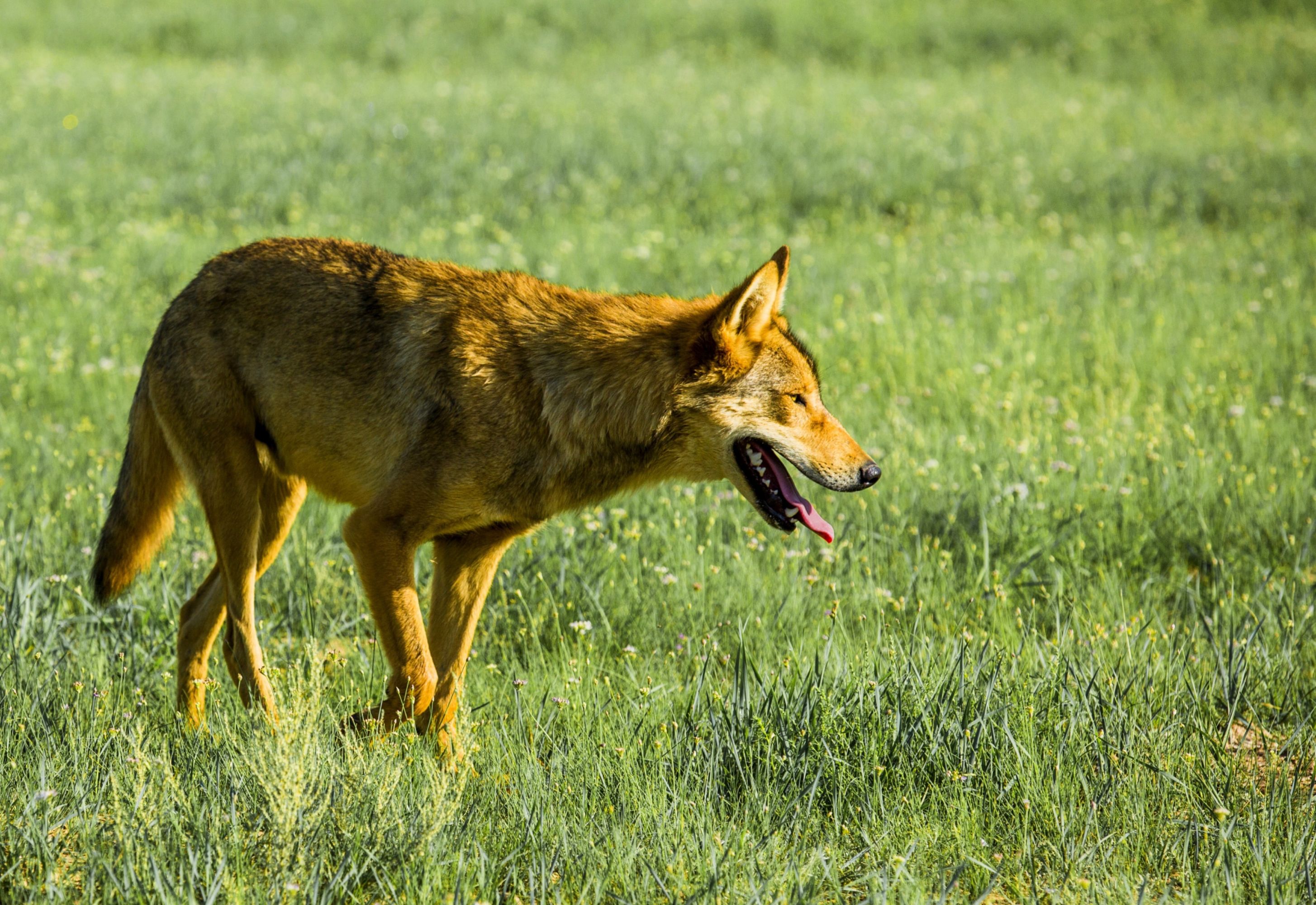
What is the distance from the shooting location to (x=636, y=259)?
9.23 meters

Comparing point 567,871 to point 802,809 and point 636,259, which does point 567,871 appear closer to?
point 802,809

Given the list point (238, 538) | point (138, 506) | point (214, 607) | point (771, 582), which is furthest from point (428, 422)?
point (771, 582)

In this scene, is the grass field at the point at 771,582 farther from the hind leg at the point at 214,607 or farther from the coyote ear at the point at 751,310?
the coyote ear at the point at 751,310

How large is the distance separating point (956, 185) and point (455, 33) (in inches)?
455

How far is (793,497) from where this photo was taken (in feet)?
12.6

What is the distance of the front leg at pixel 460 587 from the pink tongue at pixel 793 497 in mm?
843

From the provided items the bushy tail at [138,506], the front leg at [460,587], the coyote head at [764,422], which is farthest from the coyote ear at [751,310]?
the bushy tail at [138,506]

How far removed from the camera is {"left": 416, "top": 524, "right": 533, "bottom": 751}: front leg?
400 centimetres

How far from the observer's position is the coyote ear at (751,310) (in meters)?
3.68

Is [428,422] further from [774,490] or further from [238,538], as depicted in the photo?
[774,490]

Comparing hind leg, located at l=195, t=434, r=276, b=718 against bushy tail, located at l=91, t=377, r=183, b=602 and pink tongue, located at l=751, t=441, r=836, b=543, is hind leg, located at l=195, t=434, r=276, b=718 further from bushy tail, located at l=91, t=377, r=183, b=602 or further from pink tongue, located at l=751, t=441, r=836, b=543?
pink tongue, located at l=751, t=441, r=836, b=543

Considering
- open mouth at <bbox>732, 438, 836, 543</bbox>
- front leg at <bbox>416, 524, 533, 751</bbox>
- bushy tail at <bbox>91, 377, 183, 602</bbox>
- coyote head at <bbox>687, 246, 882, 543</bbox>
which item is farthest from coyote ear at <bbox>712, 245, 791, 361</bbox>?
bushy tail at <bbox>91, 377, 183, 602</bbox>

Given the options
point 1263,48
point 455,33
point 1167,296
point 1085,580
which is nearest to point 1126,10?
point 1263,48

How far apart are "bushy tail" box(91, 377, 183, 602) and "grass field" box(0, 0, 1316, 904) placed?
11.5 inches
